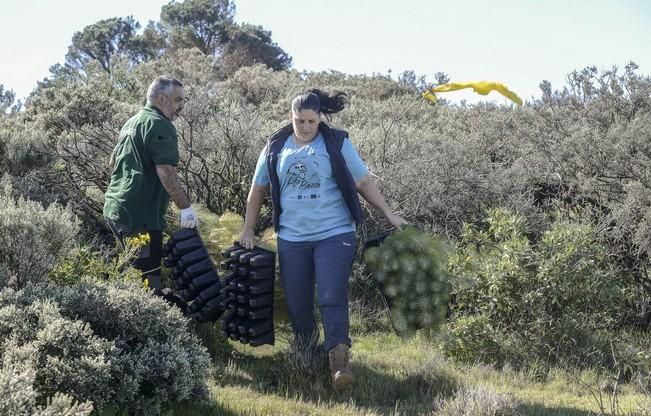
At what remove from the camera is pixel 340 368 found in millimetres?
4879

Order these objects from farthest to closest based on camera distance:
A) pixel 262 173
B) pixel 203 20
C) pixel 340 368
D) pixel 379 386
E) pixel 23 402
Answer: pixel 203 20
pixel 262 173
pixel 379 386
pixel 340 368
pixel 23 402

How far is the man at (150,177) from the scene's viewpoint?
17.9ft

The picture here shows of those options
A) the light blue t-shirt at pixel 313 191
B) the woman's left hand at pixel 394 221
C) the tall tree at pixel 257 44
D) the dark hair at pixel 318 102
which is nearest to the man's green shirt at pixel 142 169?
the light blue t-shirt at pixel 313 191

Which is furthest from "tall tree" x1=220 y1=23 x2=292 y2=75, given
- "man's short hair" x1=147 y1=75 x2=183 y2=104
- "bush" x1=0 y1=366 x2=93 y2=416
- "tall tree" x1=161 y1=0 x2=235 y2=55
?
"bush" x1=0 y1=366 x2=93 y2=416

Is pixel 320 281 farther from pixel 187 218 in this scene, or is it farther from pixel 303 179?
pixel 187 218

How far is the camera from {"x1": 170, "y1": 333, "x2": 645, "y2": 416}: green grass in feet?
15.1

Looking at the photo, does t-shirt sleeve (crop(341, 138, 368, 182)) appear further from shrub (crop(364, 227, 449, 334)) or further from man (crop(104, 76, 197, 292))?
man (crop(104, 76, 197, 292))

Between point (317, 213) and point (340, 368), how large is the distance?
1.03 m

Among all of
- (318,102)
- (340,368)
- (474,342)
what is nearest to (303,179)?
(318,102)

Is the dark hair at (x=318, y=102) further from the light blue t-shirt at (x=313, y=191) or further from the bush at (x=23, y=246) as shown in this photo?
the bush at (x=23, y=246)

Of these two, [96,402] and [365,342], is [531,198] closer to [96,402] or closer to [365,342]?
[365,342]

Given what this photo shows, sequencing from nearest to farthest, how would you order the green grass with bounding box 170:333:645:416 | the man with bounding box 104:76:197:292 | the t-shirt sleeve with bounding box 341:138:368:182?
1. the green grass with bounding box 170:333:645:416
2. the t-shirt sleeve with bounding box 341:138:368:182
3. the man with bounding box 104:76:197:292

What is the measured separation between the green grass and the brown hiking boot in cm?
8

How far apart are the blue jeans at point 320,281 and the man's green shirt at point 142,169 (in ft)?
3.52
